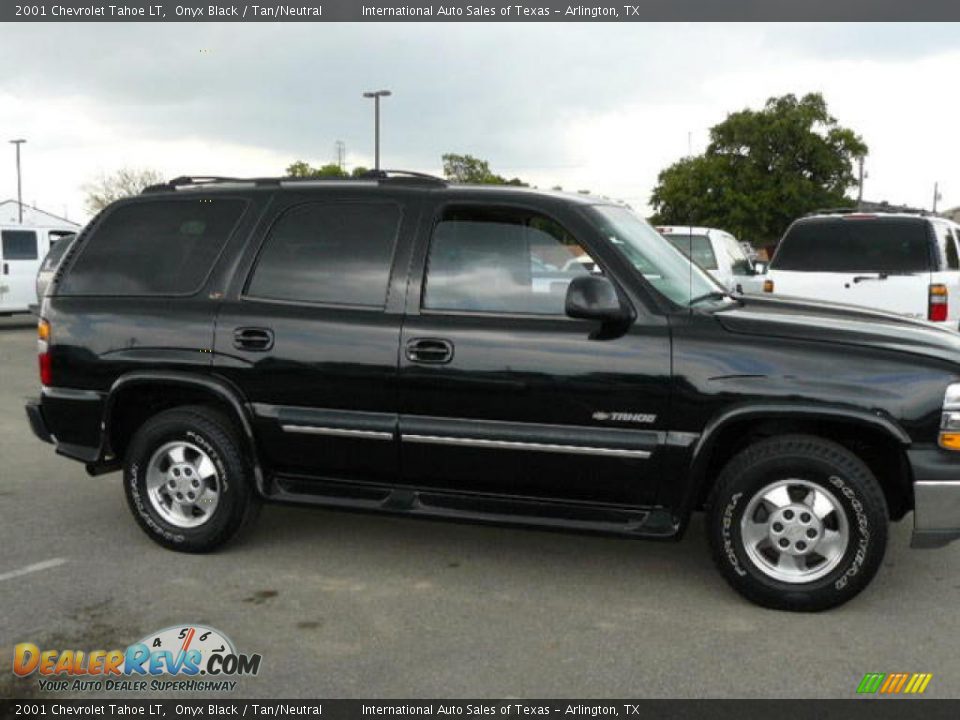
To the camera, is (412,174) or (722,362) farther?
(412,174)

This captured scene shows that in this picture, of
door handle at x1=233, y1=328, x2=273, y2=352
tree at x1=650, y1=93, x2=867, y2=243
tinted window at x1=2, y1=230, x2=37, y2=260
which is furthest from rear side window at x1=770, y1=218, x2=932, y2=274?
tree at x1=650, y1=93, x2=867, y2=243

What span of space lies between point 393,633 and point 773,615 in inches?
63.9

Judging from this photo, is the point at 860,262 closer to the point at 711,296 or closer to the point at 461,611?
the point at 711,296

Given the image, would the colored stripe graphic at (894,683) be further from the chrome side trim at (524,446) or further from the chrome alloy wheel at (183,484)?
the chrome alloy wheel at (183,484)

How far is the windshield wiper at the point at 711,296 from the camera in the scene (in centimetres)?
480

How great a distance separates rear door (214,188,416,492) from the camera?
15.7 feet

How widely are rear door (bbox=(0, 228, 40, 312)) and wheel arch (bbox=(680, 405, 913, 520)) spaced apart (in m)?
17.3

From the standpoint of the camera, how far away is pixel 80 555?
5.18 m

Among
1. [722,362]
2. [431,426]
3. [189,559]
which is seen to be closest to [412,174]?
[431,426]

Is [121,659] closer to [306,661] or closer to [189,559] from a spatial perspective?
[306,661]

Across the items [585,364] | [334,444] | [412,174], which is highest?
→ [412,174]

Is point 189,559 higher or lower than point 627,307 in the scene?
lower
